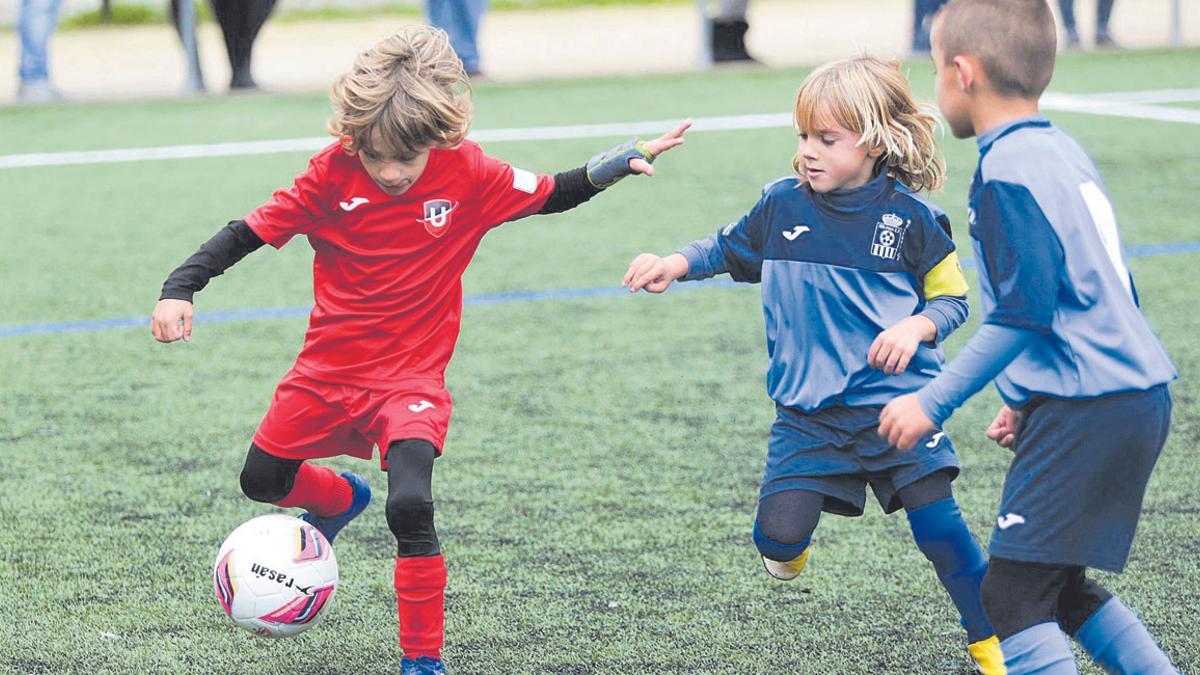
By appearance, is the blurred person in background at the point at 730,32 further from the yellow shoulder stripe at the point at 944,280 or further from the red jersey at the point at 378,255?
the yellow shoulder stripe at the point at 944,280

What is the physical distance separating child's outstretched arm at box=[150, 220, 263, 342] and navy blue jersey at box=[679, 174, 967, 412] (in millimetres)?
1141

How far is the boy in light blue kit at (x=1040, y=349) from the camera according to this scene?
267 cm

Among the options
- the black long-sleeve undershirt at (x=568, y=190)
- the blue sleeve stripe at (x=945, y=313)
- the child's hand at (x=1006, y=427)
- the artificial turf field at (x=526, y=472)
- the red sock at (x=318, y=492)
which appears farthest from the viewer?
the red sock at (x=318, y=492)

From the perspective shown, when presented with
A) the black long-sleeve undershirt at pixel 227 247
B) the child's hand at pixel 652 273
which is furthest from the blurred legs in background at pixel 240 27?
the child's hand at pixel 652 273

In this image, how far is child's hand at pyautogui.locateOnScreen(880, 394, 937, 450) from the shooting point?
2.73m

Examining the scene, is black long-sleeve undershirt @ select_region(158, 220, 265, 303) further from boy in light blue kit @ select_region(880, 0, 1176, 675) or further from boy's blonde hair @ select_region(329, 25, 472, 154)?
boy in light blue kit @ select_region(880, 0, 1176, 675)

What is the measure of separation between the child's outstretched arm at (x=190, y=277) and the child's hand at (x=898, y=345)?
4.40ft

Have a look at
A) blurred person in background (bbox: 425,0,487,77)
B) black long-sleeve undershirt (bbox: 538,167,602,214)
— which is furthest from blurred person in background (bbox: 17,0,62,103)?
black long-sleeve undershirt (bbox: 538,167,602,214)

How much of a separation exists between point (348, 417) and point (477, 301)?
3.52 metres

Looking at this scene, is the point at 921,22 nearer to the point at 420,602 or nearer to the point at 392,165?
the point at 392,165

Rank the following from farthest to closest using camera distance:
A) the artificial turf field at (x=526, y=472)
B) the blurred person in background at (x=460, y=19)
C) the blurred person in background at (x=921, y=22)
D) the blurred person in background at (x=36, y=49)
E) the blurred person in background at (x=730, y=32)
Answer: the blurred person in background at (x=730, y=32)
the blurred person in background at (x=921, y=22)
the blurred person in background at (x=460, y=19)
the blurred person in background at (x=36, y=49)
the artificial turf field at (x=526, y=472)

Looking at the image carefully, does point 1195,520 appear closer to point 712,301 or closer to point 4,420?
point 712,301

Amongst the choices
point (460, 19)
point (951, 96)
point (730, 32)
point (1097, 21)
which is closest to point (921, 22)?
point (730, 32)

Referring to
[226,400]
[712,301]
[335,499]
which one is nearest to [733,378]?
[712,301]
